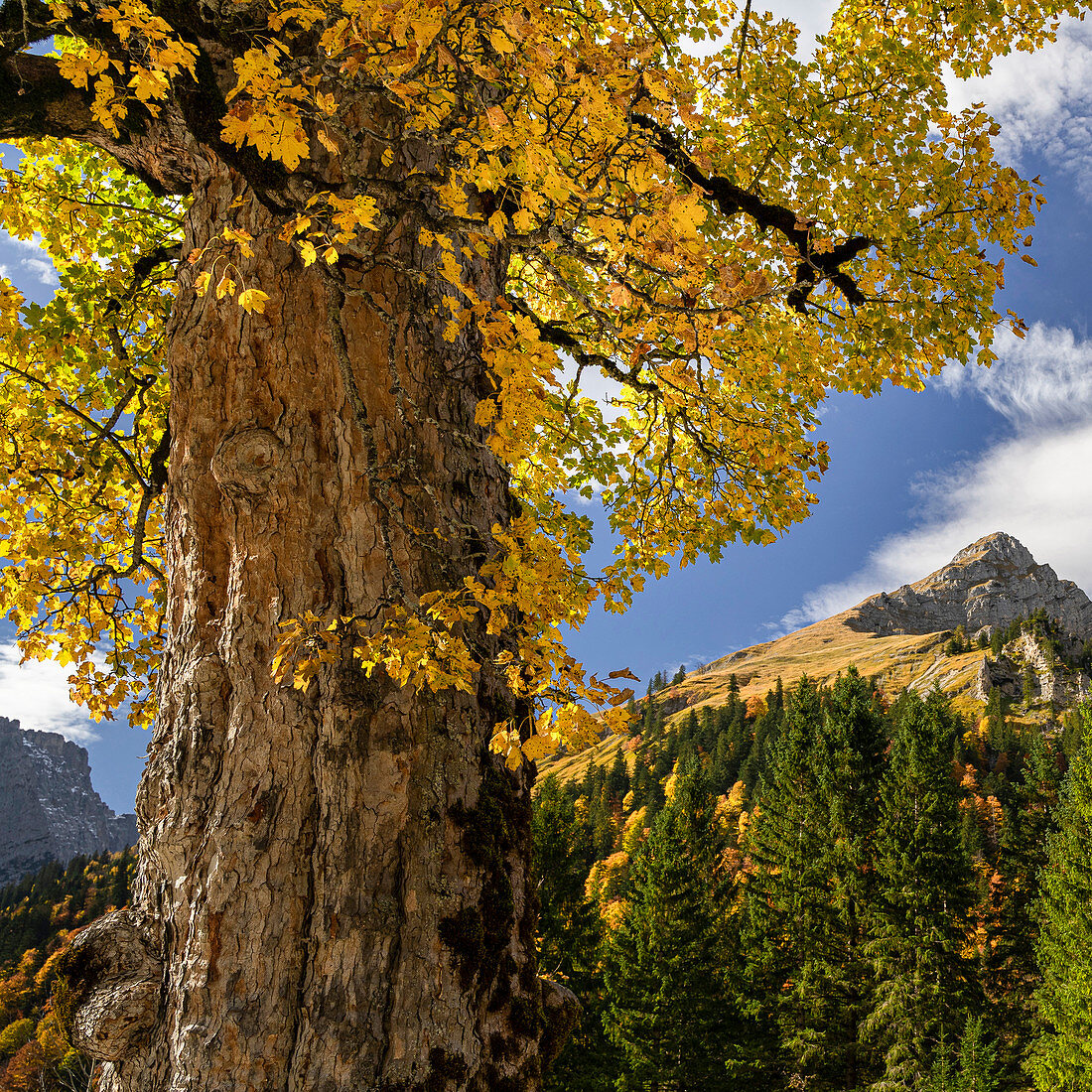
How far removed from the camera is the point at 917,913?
78.5ft

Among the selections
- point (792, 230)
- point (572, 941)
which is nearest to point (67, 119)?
point (792, 230)

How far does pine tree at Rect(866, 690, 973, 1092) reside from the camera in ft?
70.6

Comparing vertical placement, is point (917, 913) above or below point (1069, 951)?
above

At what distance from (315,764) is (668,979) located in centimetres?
2080

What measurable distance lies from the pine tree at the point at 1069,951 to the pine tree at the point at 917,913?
7.88ft

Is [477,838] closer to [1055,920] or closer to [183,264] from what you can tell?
[183,264]

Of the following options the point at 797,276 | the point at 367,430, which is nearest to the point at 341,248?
the point at 367,430

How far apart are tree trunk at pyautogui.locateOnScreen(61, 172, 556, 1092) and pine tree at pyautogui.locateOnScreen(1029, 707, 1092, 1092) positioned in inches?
1026

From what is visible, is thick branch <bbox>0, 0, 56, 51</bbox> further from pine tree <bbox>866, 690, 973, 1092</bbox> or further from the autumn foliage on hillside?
the autumn foliage on hillside

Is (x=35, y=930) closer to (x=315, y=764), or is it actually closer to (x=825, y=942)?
(x=825, y=942)

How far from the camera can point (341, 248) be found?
334 centimetres

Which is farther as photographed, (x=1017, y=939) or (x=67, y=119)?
(x=1017, y=939)

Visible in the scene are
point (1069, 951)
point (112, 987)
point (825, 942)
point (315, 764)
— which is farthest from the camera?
point (825, 942)

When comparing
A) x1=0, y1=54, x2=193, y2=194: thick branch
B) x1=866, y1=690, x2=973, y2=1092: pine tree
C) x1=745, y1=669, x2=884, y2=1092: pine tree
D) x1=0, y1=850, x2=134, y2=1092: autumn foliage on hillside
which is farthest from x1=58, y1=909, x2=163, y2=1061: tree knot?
x1=0, y1=850, x2=134, y2=1092: autumn foliage on hillside
